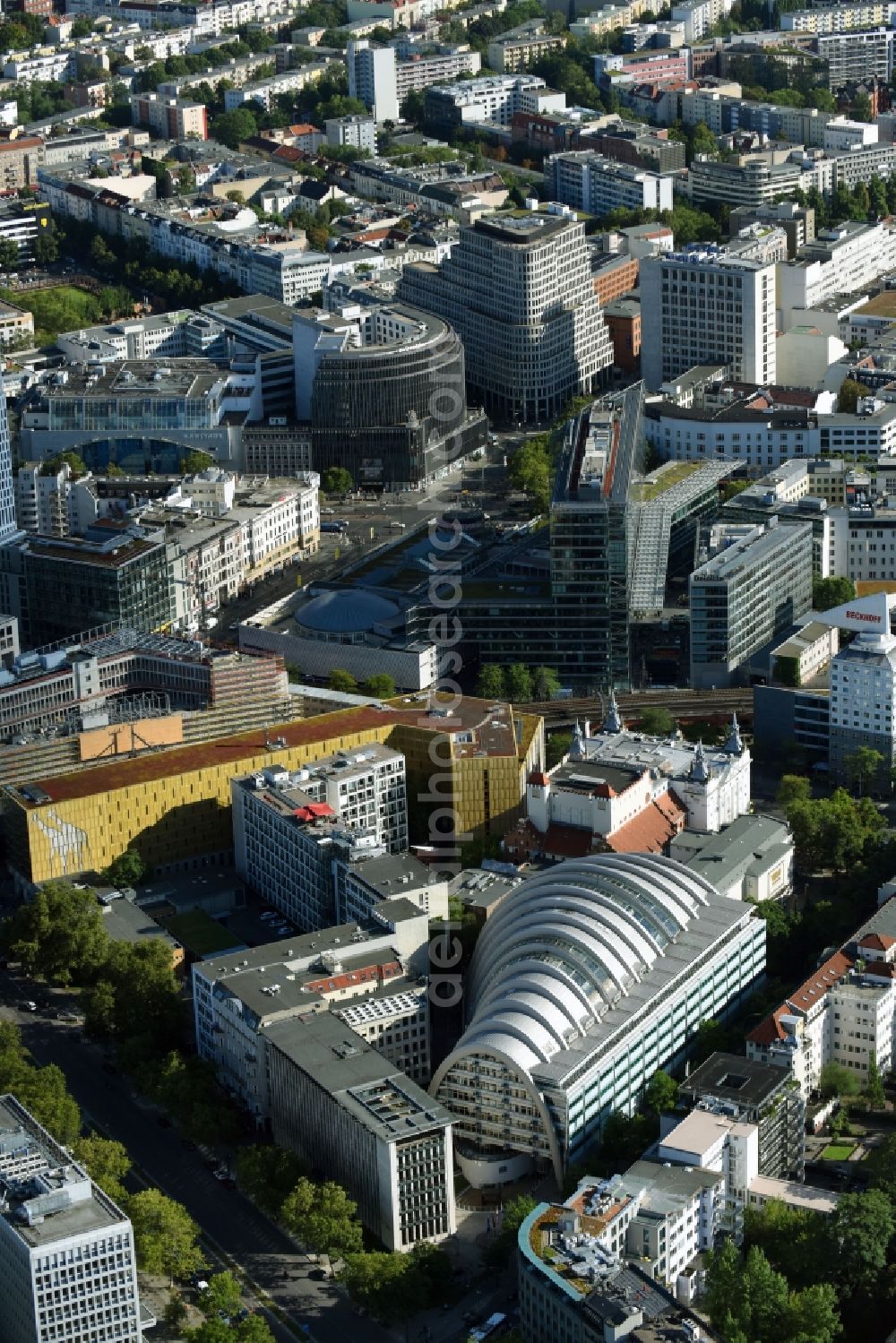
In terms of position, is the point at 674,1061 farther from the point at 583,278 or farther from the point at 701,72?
the point at 701,72

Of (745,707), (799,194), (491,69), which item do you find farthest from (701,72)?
(745,707)

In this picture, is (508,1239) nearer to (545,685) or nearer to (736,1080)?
(736,1080)

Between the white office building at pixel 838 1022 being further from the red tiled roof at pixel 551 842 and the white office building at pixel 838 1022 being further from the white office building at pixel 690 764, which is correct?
the white office building at pixel 690 764

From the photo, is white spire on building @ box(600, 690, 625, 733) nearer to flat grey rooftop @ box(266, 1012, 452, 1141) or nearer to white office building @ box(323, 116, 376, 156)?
flat grey rooftop @ box(266, 1012, 452, 1141)

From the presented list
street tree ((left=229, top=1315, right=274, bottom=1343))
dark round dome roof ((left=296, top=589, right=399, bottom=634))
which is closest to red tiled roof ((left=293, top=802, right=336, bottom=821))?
dark round dome roof ((left=296, top=589, right=399, bottom=634))

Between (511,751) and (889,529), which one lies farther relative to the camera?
(889,529)

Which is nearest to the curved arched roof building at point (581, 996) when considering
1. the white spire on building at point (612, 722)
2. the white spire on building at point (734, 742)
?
the white spire on building at point (734, 742)

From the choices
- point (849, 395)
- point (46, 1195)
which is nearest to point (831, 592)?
point (849, 395)
